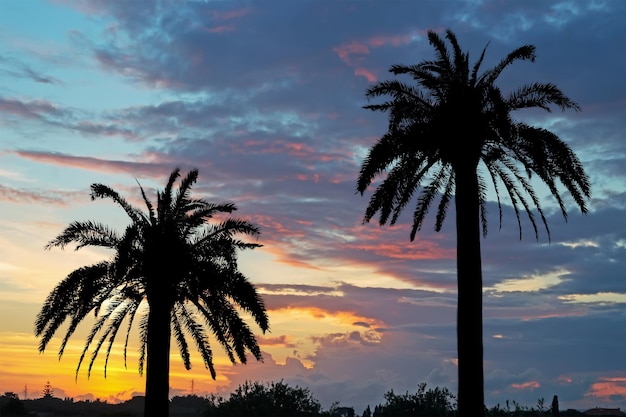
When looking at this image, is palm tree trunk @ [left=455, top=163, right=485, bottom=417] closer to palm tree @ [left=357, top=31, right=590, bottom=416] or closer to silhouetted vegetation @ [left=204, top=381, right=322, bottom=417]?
palm tree @ [left=357, top=31, right=590, bottom=416]

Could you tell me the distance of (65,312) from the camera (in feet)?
107

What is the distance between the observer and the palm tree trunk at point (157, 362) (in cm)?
3219

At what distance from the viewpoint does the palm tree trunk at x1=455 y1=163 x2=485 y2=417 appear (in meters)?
27.5

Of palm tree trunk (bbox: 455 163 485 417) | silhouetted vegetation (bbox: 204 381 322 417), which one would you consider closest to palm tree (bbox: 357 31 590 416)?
palm tree trunk (bbox: 455 163 485 417)

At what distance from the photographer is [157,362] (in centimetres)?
3222

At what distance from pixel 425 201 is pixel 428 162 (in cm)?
246

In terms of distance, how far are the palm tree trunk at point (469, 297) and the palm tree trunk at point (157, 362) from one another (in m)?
11.1

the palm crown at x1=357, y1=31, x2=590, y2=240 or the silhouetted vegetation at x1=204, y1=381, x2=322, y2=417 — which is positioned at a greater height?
the palm crown at x1=357, y1=31, x2=590, y2=240

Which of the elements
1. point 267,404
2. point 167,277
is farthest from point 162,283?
point 267,404

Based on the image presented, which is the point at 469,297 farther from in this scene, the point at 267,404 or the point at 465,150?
the point at 267,404

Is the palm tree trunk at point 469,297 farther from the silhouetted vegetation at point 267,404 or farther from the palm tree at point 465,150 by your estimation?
the silhouetted vegetation at point 267,404

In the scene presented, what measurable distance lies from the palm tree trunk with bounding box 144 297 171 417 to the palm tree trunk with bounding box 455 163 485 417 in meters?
11.1

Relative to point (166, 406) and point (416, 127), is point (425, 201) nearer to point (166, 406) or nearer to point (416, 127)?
point (416, 127)

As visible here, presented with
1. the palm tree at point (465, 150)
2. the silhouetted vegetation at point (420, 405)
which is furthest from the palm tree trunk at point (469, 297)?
the silhouetted vegetation at point (420, 405)
